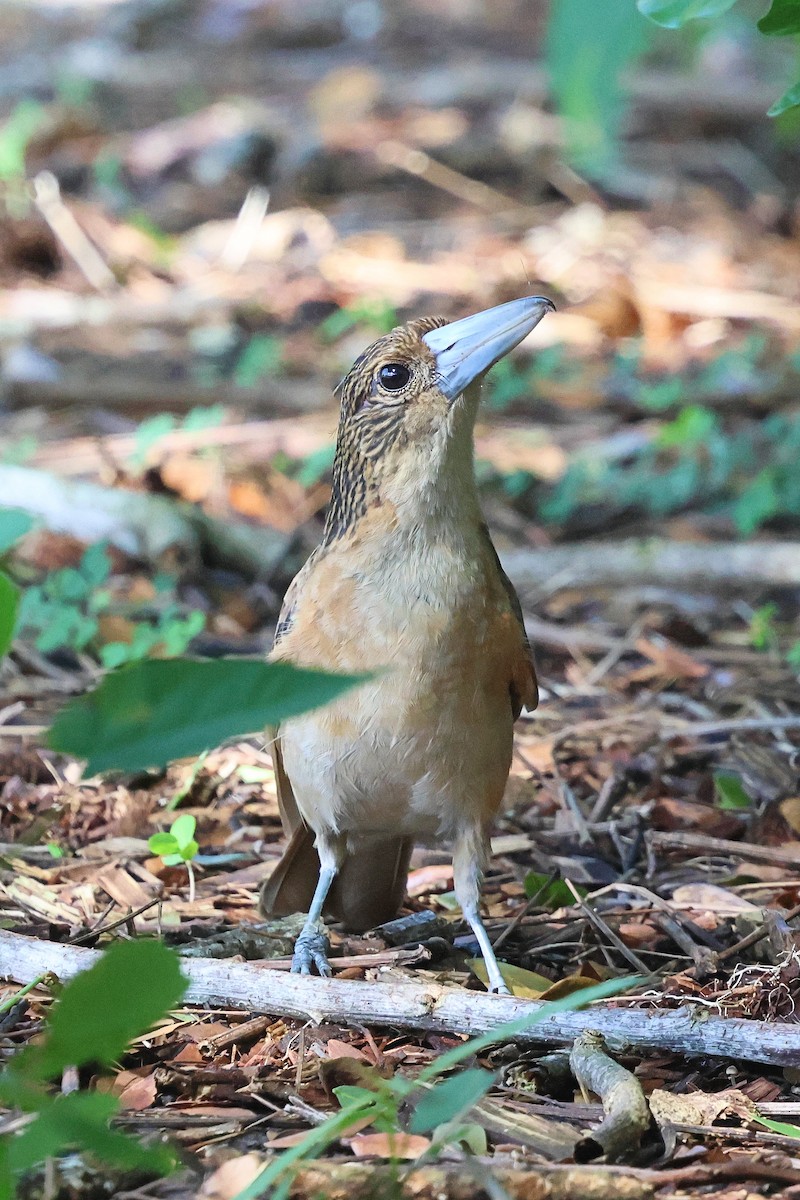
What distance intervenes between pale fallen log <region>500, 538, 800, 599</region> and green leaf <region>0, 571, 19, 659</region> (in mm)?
4292

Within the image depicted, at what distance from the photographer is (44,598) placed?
565cm

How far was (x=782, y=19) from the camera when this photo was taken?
2906 millimetres

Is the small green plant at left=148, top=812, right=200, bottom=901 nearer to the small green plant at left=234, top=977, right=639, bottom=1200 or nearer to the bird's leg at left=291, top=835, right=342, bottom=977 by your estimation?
the bird's leg at left=291, top=835, right=342, bottom=977

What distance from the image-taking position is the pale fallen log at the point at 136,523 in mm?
6105

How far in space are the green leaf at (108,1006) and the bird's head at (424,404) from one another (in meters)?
2.01

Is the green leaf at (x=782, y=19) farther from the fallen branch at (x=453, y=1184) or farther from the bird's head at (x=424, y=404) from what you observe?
the fallen branch at (x=453, y=1184)

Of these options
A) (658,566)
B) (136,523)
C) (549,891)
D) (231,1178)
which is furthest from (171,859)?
(658,566)

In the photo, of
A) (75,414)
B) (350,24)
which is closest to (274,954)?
(75,414)

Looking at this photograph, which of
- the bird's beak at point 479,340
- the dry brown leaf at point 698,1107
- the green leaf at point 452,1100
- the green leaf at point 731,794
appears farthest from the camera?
the green leaf at point 731,794

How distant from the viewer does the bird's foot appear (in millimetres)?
3490

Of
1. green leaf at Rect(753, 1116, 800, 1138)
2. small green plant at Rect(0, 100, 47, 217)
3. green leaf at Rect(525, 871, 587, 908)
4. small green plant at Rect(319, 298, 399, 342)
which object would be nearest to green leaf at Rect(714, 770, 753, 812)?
green leaf at Rect(525, 871, 587, 908)

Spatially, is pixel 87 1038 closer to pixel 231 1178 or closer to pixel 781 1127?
pixel 231 1178

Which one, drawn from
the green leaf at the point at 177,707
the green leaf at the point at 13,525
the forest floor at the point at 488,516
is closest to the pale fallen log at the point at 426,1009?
the forest floor at the point at 488,516

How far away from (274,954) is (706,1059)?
45.7 inches
